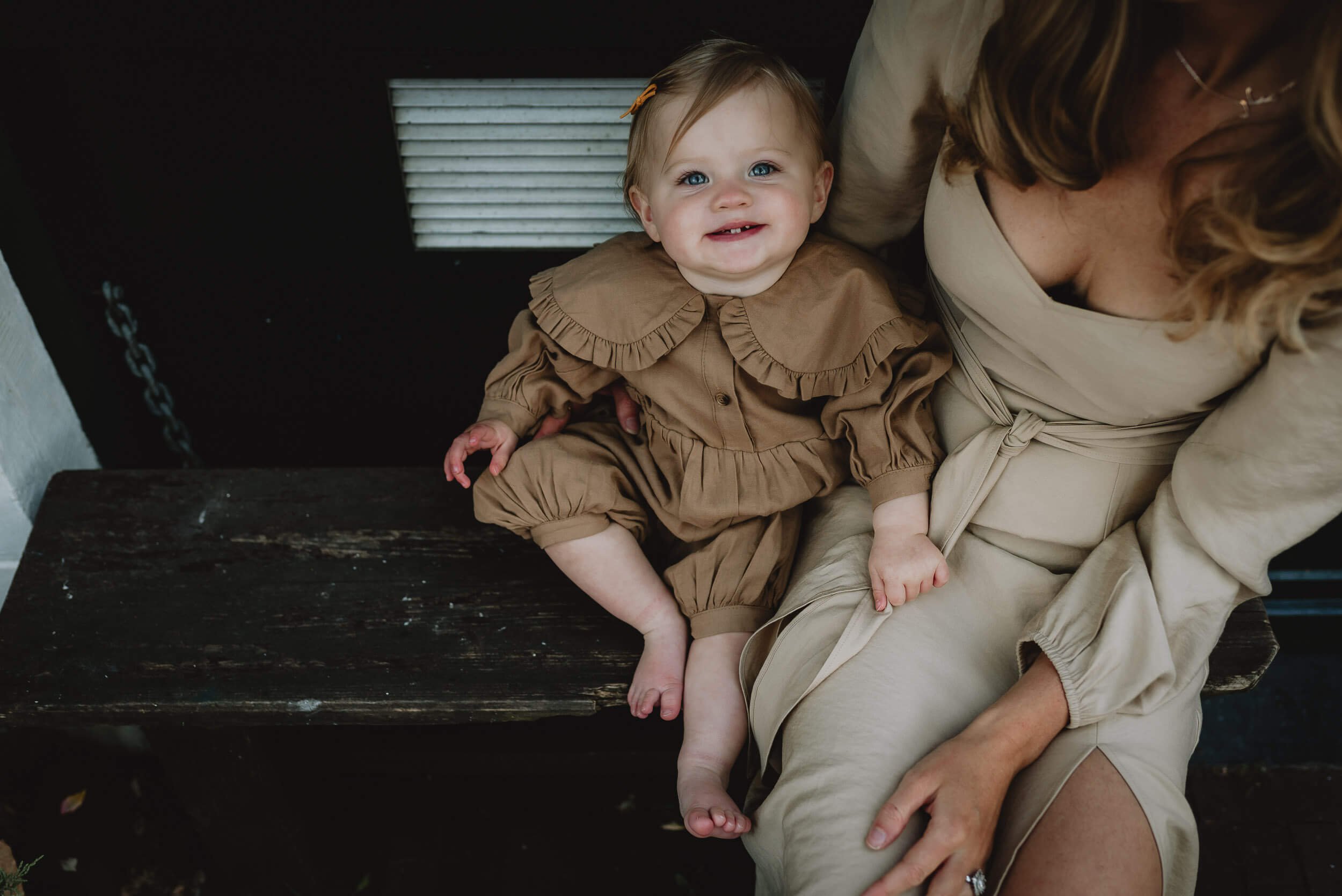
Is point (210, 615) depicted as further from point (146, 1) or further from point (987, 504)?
point (987, 504)

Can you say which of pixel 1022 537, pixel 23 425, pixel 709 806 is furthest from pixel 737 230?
pixel 23 425

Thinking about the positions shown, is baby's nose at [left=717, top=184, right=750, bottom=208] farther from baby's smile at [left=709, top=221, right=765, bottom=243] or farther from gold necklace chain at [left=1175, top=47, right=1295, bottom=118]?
gold necklace chain at [left=1175, top=47, right=1295, bottom=118]

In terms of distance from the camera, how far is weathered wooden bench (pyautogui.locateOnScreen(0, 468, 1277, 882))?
1420 mm

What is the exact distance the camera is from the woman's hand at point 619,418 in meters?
1.55

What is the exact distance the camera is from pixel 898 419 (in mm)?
1371

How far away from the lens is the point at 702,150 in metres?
1.29

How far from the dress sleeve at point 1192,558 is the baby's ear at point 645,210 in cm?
81

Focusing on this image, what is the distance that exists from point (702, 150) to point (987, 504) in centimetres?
67

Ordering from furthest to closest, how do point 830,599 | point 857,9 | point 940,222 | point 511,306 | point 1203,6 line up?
point 511,306 < point 857,9 < point 830,599 < point 940,222 < point 1203,6

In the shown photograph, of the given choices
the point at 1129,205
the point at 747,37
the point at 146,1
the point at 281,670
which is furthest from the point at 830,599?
the point at 146,1

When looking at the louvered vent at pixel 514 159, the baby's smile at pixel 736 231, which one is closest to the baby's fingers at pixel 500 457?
the baby's smile at pixel 736 231

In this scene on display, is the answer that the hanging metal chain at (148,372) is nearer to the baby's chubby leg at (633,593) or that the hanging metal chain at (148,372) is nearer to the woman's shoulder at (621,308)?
the woman's shoulder at (621,308)

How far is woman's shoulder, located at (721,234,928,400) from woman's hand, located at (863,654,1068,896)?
495mm

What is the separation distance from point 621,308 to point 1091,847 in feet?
3.13
